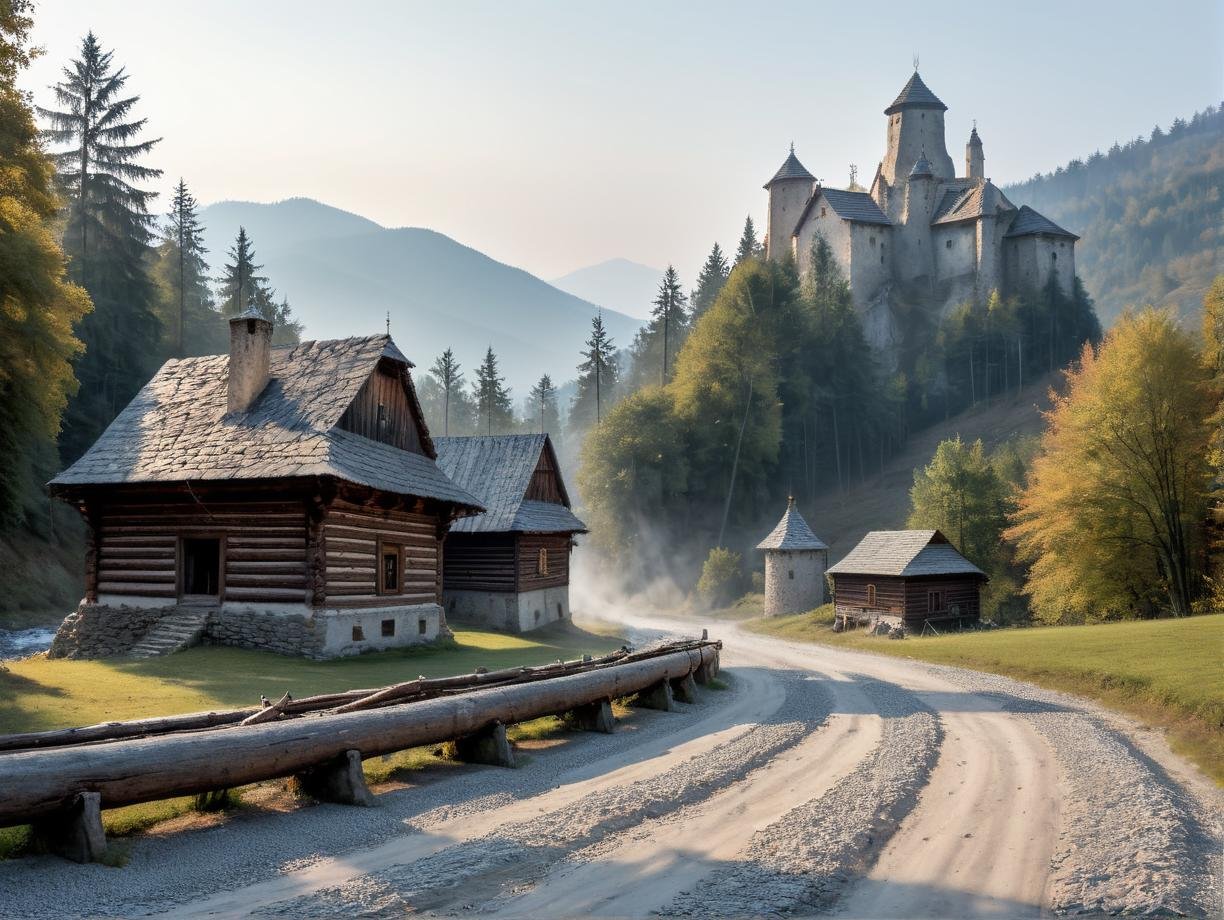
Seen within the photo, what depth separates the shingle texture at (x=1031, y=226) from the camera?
306 ft

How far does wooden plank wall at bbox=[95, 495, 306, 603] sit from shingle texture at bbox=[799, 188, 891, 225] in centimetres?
7989

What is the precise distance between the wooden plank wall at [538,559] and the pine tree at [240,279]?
3933 cm

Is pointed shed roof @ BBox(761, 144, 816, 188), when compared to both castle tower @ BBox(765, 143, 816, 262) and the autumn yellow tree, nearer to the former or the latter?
castle tower @ BBox(765, 143, 816, 262)

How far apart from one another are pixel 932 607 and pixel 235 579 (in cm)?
3363

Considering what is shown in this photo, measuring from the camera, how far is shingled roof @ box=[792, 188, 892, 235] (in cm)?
9350

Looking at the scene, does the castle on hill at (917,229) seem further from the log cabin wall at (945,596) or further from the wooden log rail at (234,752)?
the wooden log rail at (234,752)

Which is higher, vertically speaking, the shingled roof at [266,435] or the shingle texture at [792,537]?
the shingled roof at [266,435]

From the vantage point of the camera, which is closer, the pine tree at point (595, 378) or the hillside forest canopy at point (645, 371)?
the hillside forest canopy at point (645, 371)

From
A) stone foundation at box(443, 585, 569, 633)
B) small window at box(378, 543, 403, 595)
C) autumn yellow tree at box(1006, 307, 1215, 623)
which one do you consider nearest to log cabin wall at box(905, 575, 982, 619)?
autumn yellow tree at box(1006, 307, 1215, 623)

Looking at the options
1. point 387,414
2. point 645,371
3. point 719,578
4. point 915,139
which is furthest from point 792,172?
point 387,414

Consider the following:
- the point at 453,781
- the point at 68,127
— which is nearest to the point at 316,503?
the point at 453,781

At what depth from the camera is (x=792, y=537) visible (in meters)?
56.5

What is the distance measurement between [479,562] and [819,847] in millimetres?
29037

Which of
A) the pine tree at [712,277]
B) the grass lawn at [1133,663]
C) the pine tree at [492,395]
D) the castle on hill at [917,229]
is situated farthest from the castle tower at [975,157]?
the grass lawn at [1133,663]
